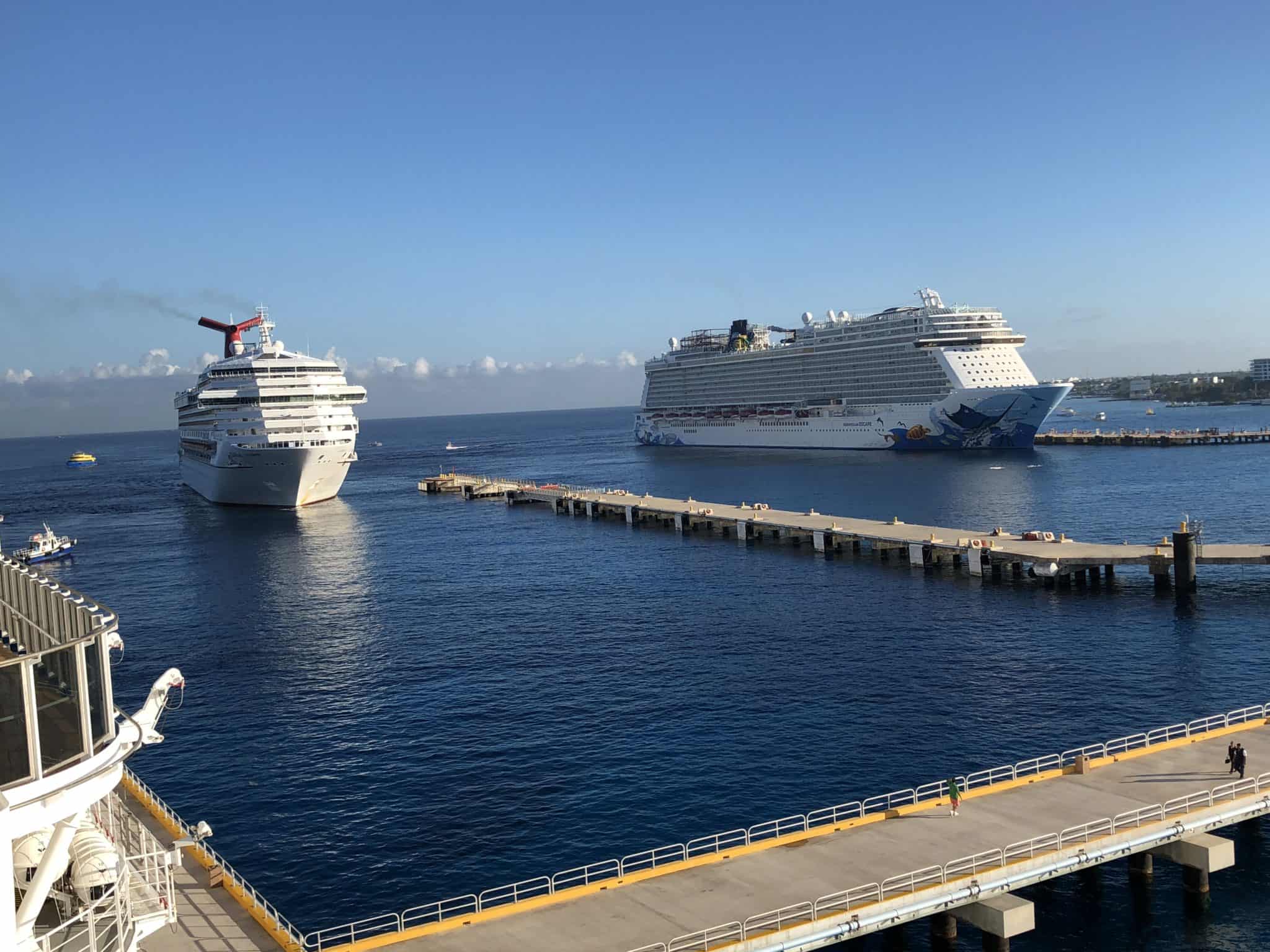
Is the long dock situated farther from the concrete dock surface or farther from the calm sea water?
the concrete dock surface

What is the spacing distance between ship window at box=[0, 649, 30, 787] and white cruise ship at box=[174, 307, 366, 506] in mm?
90549

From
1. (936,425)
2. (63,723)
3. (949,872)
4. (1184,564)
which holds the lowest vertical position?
(949,872)

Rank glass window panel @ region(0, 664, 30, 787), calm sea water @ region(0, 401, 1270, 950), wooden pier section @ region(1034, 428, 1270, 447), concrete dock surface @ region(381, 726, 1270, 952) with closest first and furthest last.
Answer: glass window panel @ region(0, 664, 30, 787) → concrete dock surface @ region(381, 726, 1270, 952) → calm sea water @ region(0, 401, 1270, 950) → wooden pier section @ region(1034, 428, 1270, 447)

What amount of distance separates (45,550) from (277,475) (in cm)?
A: 2297

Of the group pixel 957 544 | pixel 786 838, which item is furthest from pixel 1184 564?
pixel 786 838

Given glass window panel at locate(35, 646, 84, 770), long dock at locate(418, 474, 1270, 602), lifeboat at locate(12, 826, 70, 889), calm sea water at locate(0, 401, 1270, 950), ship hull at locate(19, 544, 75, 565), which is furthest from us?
ship hull at locate(19, 544, 75, 565)

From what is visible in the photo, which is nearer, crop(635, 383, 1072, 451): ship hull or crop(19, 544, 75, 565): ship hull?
crop(19, 544, 75, 565): ship hull

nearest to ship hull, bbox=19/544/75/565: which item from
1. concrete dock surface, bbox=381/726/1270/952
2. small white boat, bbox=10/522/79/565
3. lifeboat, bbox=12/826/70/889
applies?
small white boat, bbox=10/522/79/565

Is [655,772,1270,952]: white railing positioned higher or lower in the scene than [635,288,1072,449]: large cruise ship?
lower

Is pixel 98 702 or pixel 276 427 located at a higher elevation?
pixel 276 427

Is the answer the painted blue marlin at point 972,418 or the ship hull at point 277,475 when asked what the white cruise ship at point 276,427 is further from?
the painted blue marlin at point 972,418

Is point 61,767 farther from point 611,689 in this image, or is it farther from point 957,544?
point 957,544

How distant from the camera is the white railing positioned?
18.4 metres

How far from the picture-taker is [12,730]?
8.30 metres
